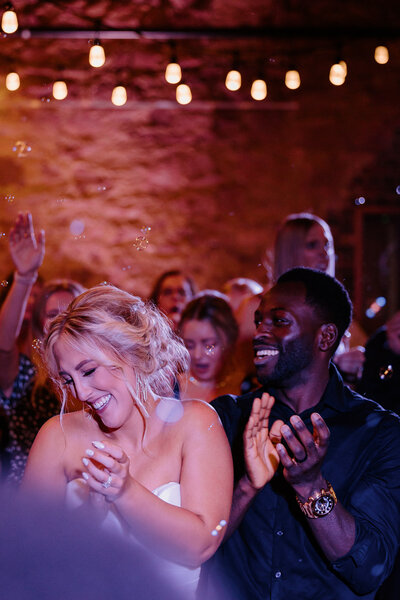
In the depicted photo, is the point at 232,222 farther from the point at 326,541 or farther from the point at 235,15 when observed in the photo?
the point at 326,541

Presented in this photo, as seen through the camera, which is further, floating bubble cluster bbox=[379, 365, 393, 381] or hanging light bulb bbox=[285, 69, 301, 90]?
hanging light bulb bbox=[285, 69, 301, 90]

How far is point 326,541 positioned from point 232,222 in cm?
430

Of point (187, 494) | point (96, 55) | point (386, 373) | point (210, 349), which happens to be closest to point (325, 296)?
point (386, 373)

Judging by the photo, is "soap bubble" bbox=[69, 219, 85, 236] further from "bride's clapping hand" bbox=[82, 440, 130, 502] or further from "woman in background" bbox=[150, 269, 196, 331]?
"bride's clapping hand" bbox=[82, 440, 130, 502]

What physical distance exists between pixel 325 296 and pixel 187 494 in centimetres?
71

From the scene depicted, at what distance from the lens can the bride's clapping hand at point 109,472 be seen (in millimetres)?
1293

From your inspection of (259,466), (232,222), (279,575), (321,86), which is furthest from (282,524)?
(321,86)

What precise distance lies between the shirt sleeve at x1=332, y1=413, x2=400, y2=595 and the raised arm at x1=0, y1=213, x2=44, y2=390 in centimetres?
140

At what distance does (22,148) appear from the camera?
217 inches

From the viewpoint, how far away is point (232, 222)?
5.71 meters

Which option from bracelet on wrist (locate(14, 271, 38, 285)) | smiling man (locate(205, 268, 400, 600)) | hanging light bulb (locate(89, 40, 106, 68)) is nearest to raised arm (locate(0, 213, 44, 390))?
bracelet on wrist (locate(14, 271, 38, 285))

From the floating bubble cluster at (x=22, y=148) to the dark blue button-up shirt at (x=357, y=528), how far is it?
421cm

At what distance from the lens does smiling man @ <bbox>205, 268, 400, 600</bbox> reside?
1.54m

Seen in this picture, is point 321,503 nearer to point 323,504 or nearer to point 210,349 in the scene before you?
point 323,504
